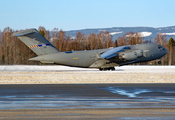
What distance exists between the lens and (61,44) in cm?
10081

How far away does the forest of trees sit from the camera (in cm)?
9144

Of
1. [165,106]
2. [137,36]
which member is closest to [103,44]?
[137,36]

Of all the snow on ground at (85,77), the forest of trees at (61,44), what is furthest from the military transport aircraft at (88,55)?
the forest of trees at (61,44)

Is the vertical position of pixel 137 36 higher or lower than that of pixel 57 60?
higher

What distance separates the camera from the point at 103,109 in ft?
31.3

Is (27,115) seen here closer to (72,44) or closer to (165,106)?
(165,106)

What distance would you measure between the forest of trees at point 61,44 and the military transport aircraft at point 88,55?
44.0 metres

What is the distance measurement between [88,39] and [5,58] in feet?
116

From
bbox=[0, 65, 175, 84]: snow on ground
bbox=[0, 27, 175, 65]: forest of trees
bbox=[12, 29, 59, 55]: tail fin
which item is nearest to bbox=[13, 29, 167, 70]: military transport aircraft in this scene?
bbox=[12, 29, 59, 55]: tail fin

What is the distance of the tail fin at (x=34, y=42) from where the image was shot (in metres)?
37.5

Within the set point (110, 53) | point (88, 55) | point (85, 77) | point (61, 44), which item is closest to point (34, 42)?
point (88, 55)

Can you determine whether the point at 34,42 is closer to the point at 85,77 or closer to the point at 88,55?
the point at 88,55

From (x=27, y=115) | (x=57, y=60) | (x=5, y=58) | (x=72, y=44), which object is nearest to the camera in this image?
(x=27, y=115)

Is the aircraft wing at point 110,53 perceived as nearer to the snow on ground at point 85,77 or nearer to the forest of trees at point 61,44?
the snow on ground at point 85,77
